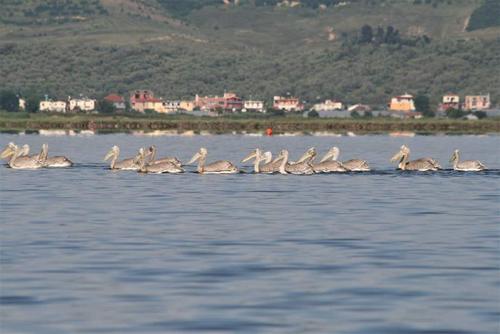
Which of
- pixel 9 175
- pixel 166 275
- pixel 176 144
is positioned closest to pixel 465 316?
pixel 166 275

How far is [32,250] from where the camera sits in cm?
3225

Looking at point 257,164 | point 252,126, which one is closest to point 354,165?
point 257,164

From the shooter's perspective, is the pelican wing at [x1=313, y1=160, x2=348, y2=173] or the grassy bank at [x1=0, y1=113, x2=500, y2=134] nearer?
the pelican wing at [x1=313, y1=160, x2=348, y2=173]

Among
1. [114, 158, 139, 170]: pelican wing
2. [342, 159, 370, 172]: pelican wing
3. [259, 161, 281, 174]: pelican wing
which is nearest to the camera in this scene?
[259, 161, 281, 174]: pelican wing

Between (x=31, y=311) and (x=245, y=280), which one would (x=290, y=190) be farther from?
(x=31, y=311)

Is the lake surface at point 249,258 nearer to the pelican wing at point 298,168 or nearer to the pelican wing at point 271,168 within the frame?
the pelican wing at point 298,168

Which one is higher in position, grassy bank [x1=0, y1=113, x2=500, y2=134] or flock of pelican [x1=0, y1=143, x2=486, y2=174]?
flock of pelican [x1=0, y1=143, x2=486, y2=174]

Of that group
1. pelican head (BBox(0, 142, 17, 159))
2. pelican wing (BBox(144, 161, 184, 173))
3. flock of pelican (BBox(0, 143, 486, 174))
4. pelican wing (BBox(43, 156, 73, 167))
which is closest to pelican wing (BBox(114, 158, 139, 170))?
flock of pelican (BBox(0, 143, 486, 174))

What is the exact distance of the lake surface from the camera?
2414 cm

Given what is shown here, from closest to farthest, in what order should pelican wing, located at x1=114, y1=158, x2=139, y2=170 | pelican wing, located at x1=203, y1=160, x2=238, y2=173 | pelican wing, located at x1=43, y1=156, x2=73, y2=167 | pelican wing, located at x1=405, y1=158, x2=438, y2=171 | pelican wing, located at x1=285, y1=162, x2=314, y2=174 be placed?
pelican wing, located at x1=203, y1=160, x2=238, y2=173
pelican wing, located at x1=285, y1=162, x2=314, y2=174
pelican wing, located at x1=405, y1=158, x2=438, y2=171
pelican wing, located at x1=114, y1=158, x2=139, y2=170
pelican wing, located at x1=43, y1=156, x2=73, y2=167

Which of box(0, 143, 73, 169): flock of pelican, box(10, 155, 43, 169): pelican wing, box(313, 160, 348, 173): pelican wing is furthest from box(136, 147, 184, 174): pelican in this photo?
box(313, 160, 348, 173): pelican wing

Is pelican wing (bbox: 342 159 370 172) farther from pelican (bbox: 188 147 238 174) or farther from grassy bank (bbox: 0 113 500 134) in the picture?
grassy bank (bbox: 0 113 500 134)

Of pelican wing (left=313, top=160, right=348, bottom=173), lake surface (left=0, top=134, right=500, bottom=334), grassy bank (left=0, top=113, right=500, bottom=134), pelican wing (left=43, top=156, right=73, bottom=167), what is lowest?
grassy bank (left=0, top=113, right=500, bottom=134)

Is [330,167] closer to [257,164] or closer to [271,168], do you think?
[271,168]
